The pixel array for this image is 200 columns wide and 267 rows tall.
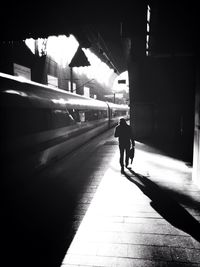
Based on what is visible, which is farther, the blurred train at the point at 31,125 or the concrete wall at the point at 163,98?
the concrete wall at the point at 163,98

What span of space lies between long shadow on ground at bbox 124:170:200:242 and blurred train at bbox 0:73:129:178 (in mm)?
2894

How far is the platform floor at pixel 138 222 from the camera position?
3.08 m

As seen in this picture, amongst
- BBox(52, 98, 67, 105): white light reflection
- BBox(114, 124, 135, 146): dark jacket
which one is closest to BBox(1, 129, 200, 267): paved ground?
BBox(114, 124, 135, 146): dark jacket

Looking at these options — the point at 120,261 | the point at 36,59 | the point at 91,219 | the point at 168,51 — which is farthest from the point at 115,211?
the point at 36,59

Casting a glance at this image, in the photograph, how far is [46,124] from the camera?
7.62 metres

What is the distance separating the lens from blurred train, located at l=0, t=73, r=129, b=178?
5.31 meters

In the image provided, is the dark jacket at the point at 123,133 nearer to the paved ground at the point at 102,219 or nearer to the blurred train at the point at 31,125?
the paved ground at the point at 102,219

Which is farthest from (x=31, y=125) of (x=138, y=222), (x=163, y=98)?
(x=163, y=98)

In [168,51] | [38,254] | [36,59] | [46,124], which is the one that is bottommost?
[38,254]

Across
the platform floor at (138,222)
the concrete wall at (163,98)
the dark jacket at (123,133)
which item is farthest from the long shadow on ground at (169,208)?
the concrete wall at (163,98)

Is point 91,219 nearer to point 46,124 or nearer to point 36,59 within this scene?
point 46,124

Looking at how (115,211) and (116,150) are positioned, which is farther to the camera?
(116,150)

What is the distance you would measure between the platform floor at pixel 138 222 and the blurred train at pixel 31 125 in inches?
71.6

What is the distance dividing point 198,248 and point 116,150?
7.97 m
